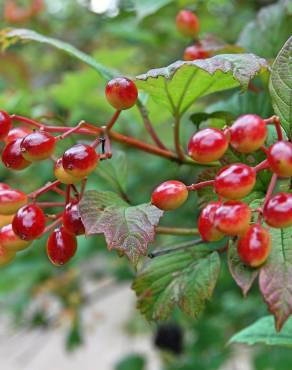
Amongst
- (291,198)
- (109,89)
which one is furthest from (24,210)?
(291,198)

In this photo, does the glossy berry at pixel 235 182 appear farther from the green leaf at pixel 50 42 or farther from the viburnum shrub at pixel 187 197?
the green leaf at pixel 50 42

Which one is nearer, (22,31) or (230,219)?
(230,219)

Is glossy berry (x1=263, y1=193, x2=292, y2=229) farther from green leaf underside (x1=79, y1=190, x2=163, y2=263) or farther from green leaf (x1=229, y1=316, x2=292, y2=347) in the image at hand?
green leaf (x1=229, y1=316, x2=292, y2=347)

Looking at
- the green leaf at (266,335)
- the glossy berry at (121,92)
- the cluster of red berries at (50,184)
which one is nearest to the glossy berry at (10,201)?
the cluster of red berries at (50,184)

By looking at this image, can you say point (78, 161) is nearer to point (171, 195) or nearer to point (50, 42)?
point (171, 195)

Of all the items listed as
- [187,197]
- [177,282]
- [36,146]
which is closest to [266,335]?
[177,282]

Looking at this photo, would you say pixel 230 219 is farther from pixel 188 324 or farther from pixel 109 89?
pixel 188 324
